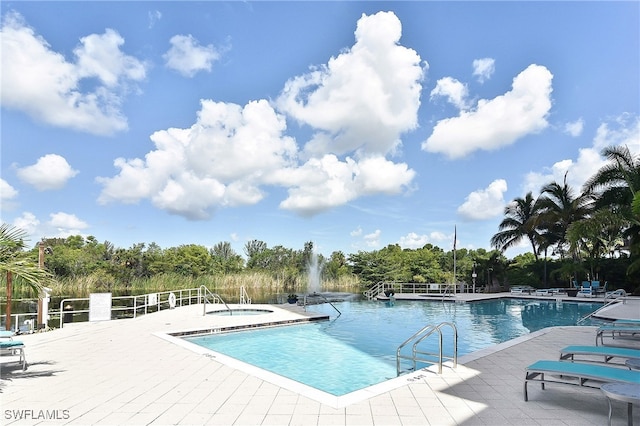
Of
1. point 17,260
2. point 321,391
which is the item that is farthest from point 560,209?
point 17,260

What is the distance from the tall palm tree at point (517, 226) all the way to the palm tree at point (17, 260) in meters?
26.5

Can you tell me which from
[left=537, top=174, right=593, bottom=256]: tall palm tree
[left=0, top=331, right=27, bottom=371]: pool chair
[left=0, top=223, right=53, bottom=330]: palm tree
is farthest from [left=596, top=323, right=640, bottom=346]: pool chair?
[left=537, top=174, right=593, bottom=256]: tall palm tree

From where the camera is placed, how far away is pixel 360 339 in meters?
10.5

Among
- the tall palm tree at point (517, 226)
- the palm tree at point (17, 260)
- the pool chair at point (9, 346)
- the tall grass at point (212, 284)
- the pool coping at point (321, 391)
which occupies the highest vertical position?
the tall palm tree at point (517, 226)

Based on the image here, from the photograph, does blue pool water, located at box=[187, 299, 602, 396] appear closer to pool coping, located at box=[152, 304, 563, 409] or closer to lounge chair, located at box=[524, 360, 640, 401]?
pool coping, located at box=[152, 304, 563, 409]

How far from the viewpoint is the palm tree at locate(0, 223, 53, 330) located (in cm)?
458

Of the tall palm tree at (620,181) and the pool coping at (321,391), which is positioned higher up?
the tall palm tree at (620,181)

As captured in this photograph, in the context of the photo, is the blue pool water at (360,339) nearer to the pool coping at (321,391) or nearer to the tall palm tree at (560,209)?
the pool coping at (321,391)

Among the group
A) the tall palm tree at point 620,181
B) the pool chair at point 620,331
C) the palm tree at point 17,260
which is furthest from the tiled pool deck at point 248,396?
the tall palm tree at point 620,181

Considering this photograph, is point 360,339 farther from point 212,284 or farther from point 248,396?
point 212,284

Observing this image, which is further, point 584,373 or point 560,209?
point 560,209

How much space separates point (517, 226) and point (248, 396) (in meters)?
26.3

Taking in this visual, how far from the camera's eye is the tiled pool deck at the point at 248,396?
3.87 meters

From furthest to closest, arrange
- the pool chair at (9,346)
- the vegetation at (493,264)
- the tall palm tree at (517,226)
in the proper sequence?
the tall palm tree at (517,226) → the vegetation at (493,264) → the pool chair at (9,346)
